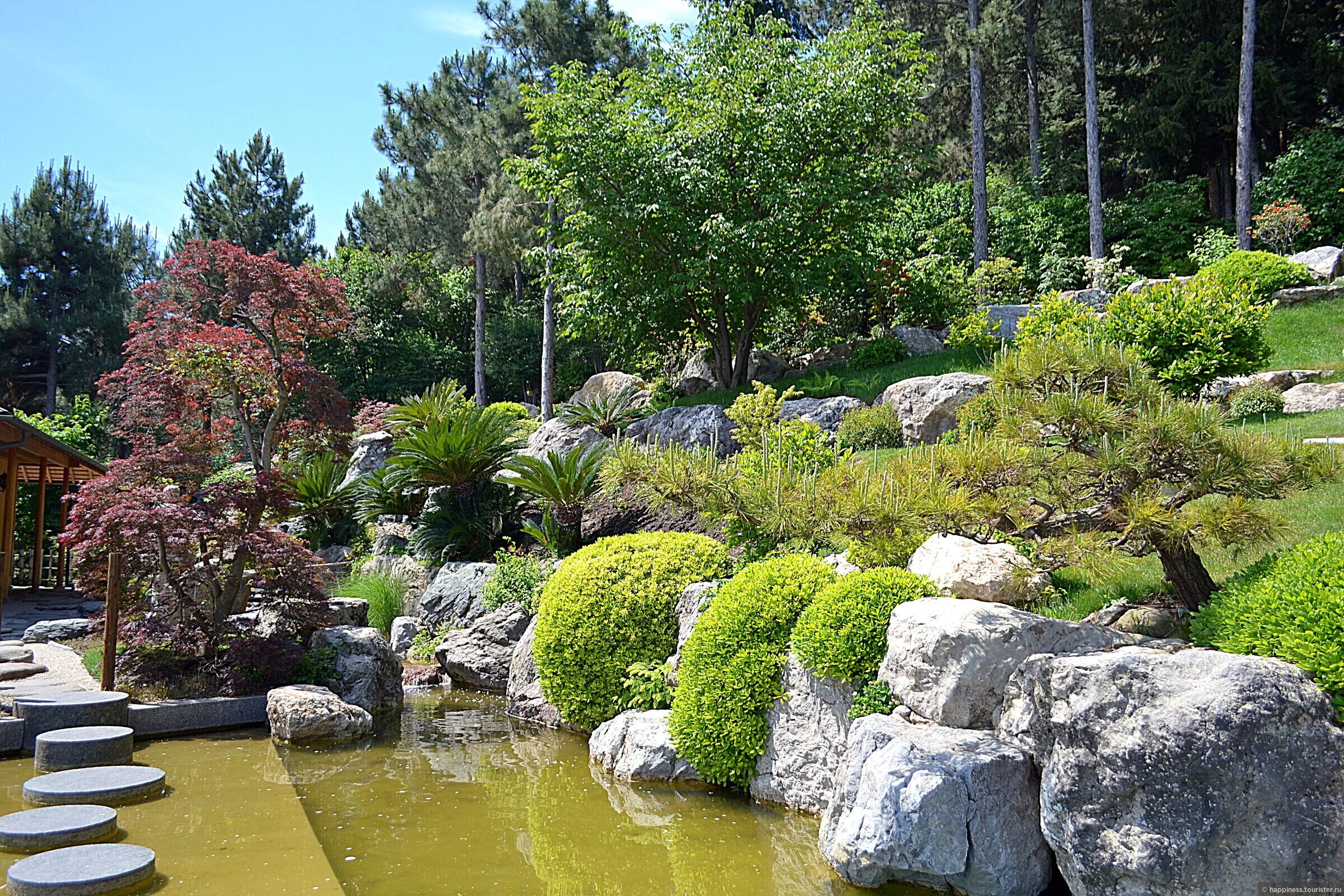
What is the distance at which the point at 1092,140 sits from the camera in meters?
20.3

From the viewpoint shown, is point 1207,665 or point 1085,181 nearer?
point 1207,665

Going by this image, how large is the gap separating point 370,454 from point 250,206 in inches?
900

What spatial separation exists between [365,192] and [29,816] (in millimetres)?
35183

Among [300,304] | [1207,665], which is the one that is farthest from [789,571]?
[300,304]

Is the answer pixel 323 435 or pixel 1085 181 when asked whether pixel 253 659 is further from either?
pixel 1085 181

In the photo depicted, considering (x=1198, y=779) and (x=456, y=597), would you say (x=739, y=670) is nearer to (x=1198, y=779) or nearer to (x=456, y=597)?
(x=1198, y=779)

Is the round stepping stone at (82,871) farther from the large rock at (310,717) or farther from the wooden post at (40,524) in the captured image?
the wooden post at (40,524)

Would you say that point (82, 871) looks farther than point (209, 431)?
No

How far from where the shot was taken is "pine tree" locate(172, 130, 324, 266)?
32812 mm

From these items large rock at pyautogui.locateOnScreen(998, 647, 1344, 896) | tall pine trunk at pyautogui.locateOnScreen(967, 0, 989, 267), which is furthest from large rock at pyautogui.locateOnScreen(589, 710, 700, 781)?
tall pine trunk at pyautogui.locateOnScreen(967, 0, 989, 267)

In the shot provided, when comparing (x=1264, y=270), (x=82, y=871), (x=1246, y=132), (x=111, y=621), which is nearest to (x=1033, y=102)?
(x=1246, y=132)

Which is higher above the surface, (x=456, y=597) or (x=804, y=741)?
(x=456, y=597)

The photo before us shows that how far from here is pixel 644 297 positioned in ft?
48.2

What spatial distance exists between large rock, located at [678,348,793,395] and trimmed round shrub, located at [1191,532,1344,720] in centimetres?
1111
